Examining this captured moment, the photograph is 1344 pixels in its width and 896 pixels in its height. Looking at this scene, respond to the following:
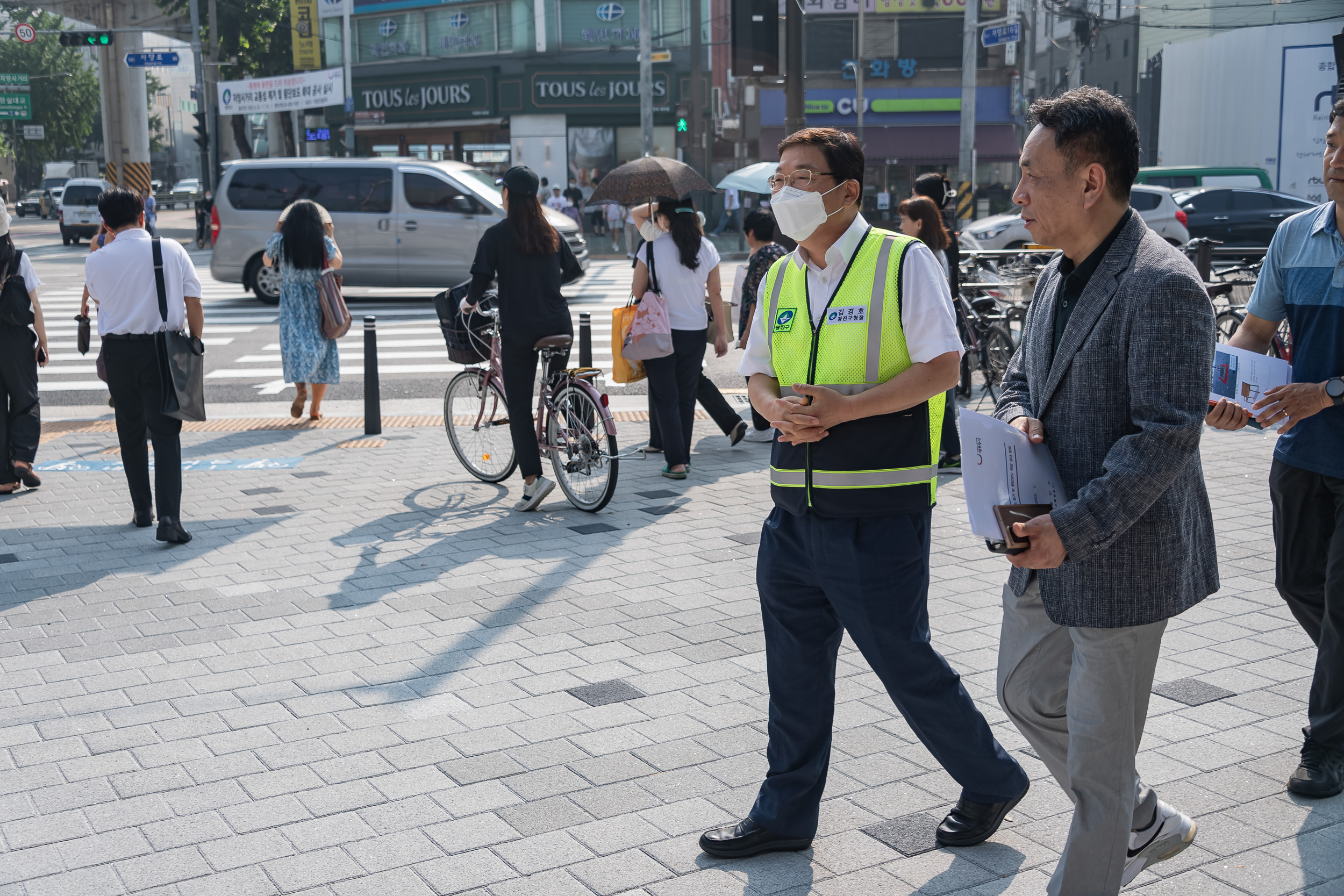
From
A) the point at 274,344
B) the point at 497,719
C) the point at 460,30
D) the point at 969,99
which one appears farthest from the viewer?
the point at 460,30

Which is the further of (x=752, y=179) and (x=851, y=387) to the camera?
(x=752, y=179)

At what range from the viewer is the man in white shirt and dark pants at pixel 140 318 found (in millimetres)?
6871

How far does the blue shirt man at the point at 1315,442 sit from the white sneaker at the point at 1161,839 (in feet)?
2.55

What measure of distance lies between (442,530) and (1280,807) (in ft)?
15.2

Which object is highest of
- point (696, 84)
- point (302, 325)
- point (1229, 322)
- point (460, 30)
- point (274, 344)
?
point (460, 30)

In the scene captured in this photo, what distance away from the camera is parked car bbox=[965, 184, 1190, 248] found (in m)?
21.8

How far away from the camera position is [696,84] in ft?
130

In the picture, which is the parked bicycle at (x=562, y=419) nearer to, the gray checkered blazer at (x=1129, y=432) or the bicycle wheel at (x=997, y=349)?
the bicycle wheel at (x=997, y=349)

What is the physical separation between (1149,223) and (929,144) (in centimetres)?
2071

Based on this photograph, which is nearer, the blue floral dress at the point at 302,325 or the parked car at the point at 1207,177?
the blue floral dress at the point at 302,325

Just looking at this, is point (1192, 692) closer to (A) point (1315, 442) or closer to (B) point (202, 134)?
(A) point (1315, 442)

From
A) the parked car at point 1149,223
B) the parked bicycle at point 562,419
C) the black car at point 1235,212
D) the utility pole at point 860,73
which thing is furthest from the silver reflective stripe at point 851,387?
the utility pole at point 860,73

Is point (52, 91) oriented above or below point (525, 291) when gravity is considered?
above

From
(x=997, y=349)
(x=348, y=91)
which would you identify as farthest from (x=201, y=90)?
(x=997, y=349)
